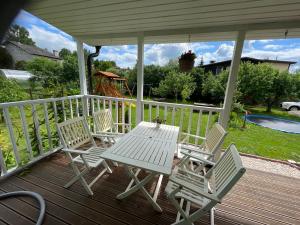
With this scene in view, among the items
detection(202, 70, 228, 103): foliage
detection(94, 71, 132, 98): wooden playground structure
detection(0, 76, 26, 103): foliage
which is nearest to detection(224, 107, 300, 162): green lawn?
detection(202, 70, 228, 103): foliage

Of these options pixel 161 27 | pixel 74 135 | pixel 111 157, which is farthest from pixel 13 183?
pixel 161 27

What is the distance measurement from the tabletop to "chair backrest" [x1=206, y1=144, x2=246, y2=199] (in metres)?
0.47

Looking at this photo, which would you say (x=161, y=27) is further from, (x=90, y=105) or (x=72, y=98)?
(x=90, y=105)

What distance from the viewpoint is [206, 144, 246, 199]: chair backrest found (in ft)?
4.02

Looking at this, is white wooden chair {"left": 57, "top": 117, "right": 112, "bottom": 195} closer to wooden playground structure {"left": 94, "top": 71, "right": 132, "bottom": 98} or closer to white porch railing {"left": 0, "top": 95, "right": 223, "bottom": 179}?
white porch railing {"left": 0, "top": 95, "right": 223, "bottom": 179}

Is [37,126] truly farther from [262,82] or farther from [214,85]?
[262,82]

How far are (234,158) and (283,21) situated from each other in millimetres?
2066

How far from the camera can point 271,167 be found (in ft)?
10.3

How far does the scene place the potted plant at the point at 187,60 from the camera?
240cm

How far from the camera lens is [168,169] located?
4.91 ft

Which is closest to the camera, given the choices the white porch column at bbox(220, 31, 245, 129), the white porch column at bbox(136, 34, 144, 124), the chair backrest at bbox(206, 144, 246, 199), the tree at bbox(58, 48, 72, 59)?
the chair backrest at bbox(206, 144, 246, 199)

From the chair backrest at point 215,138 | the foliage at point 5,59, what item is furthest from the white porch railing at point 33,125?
the foliage at point 5,59

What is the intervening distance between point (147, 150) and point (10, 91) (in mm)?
3507

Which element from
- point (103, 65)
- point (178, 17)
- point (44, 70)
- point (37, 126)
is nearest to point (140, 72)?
point (178, 17)
